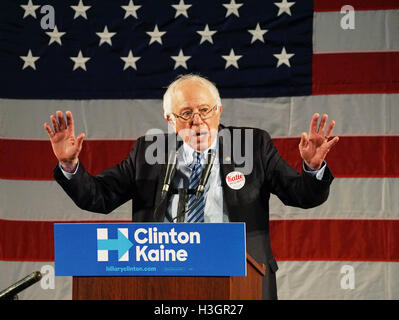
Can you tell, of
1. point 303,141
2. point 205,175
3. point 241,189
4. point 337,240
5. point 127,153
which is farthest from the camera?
point 127,153

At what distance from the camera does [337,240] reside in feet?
14.9

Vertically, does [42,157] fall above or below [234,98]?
below

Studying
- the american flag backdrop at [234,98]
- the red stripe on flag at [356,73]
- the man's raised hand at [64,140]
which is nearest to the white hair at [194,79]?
the man's raised hand at [64,140]

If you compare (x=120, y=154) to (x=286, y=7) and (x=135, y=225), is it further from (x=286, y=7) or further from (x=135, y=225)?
(x=135, y=225)

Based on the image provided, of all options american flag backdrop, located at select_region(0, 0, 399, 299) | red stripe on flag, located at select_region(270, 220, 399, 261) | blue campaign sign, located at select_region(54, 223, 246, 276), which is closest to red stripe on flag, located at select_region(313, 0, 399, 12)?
american flag backdrop, located at select_region(0, 0, 399, 299)

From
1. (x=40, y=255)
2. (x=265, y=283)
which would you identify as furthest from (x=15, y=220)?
(x=265, y=283)

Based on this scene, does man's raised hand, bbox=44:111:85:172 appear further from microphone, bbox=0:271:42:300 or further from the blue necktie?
microphone, bbox=0:271:42:300

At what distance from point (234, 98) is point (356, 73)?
916mm

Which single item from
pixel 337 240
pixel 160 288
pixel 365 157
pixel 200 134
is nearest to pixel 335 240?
pixel 337 240

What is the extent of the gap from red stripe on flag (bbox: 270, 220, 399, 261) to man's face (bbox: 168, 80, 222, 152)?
1.55 metres

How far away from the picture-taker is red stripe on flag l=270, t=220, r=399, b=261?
4.50 meters

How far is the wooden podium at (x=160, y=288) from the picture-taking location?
6.64ft

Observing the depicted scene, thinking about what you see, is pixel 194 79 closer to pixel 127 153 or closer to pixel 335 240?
pixel 127 153

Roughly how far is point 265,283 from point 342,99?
7.07 feet
